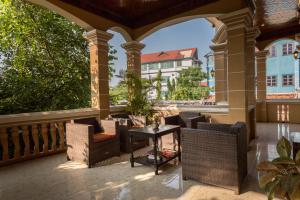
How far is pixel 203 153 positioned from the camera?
98.7 inches

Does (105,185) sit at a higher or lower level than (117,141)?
lower

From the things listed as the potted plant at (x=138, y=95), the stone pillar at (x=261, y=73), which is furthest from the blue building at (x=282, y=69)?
the potted plant at (x=138, y=95)

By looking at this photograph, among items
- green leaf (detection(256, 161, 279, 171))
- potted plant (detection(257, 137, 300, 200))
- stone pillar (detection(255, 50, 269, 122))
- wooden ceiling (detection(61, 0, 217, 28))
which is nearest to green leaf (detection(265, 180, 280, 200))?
potted plant (detection(257, 137, 300, 200))

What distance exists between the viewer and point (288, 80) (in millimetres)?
14586

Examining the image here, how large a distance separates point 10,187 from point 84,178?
→ 0.98 meters

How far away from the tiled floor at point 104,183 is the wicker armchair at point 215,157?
0.13 metres

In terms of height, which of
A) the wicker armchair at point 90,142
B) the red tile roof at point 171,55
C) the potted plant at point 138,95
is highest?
the red tile roof at point 171,55

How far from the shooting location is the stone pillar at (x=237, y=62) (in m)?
3.95

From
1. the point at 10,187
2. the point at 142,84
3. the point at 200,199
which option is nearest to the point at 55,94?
the point at 142,84

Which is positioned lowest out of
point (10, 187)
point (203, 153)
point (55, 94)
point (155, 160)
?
point (10, 187)

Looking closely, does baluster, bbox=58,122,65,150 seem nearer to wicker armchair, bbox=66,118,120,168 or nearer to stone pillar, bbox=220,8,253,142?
wicker armchair, bbox=66,118,120,168

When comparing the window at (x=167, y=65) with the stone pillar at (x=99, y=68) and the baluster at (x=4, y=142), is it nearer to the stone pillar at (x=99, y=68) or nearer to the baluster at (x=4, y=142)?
the stone pillar at (x=99, y=68)

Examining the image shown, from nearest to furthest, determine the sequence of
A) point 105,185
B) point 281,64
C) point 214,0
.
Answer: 1. point 105,185
2. point 214,0
3. point 281,64

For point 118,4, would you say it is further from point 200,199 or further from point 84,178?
point 200,199
